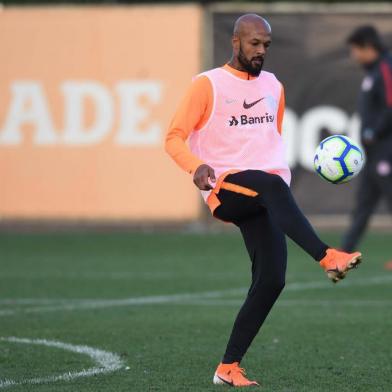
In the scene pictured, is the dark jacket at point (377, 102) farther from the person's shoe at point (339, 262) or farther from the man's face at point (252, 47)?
the person's shoe at point (339, 262)

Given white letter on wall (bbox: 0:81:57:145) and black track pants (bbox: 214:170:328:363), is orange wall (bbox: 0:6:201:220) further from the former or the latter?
black track pants (bbox: 214:170:328:363)

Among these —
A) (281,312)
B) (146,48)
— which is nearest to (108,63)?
(146,48)

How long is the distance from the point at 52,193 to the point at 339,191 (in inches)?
167

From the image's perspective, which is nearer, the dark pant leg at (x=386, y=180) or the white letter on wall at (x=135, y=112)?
the dark pant leg at (x=386, y=180)

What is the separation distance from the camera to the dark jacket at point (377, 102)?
521 inches

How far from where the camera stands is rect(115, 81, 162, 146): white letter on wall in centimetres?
1800

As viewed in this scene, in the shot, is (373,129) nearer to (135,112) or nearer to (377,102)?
(377,102)

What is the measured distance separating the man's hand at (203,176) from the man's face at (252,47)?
0.71m

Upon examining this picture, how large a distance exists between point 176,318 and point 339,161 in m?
2.87

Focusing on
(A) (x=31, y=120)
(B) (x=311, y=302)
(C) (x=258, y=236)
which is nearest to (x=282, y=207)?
(C) (x=258, y=236)

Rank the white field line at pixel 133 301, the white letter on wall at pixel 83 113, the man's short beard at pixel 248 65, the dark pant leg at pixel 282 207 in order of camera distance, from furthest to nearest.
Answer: the white letter on wall at pixel 83 113
the white field line at pixel 133 301
the man's short beard at pixel 248 65
the dark pant leg at pixel 282 207

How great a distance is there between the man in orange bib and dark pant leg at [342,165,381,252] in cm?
637

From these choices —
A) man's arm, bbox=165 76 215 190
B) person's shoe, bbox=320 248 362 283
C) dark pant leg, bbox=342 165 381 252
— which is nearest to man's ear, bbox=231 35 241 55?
man's arm, bbox=165 76 215 190

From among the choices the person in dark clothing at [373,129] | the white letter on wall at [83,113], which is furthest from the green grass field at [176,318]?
the white letter on wall at [83,113]
